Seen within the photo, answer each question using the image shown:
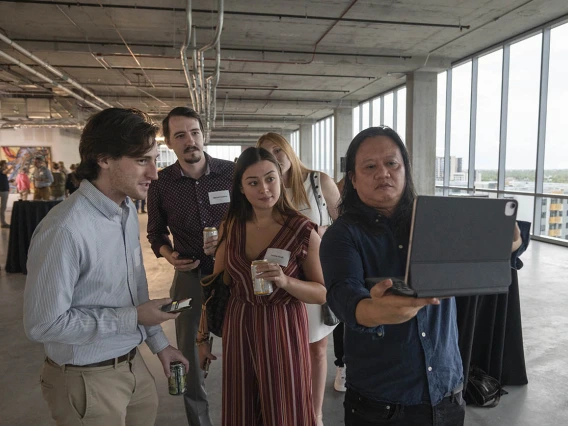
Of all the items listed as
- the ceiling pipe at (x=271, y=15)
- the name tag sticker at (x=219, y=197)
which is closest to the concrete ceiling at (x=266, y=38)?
the ceiling pipe at (x=271, y=15)

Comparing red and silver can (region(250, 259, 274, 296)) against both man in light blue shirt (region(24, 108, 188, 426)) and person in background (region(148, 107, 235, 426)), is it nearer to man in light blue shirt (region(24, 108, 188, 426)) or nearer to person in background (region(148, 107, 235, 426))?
man in light blue shirt (region(24, 108, 188, 426))

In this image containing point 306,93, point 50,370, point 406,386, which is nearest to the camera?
point 406,386

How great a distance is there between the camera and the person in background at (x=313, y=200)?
222cm

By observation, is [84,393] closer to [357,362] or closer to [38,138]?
[357,362]

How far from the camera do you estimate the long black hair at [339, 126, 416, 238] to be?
3.99 feet

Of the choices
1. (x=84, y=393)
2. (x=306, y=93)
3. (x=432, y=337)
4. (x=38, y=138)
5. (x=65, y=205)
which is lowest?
(x=84, y=393)

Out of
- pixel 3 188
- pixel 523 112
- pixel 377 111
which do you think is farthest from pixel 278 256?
pixel 377 111

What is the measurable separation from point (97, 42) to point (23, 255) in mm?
4254

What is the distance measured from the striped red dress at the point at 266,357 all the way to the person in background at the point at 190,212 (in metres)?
0.58

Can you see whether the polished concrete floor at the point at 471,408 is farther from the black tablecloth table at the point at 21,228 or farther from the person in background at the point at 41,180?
the person in background at the point at 41,180

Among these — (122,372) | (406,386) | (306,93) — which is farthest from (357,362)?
(306,93)

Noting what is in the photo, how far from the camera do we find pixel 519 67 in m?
7.85

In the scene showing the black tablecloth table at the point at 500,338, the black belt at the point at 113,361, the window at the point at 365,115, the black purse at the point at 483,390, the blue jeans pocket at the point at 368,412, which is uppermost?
the window at the point at 365,115

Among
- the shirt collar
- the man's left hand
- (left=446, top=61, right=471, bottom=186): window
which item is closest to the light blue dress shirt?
the shirt collar
